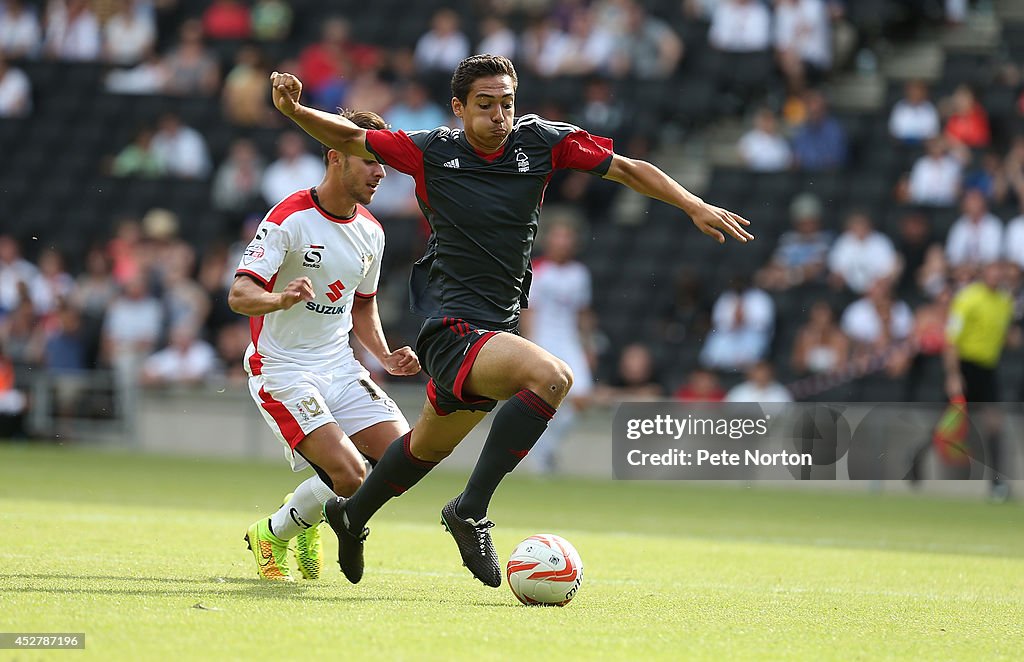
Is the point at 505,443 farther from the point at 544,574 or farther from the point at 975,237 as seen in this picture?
the point at 975,237

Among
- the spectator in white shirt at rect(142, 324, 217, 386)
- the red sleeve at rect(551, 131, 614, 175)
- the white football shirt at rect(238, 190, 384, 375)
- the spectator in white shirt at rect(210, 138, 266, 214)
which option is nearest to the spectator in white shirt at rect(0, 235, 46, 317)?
the spectator in white shirt at rect(142, 324, 217, 386)

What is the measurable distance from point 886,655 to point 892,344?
412 inches

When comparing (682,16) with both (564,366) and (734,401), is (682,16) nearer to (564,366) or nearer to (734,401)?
(734,401)

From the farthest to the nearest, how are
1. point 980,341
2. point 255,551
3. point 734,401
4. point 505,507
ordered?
point 734,401
point 980,341
point 505,507
point 255,551

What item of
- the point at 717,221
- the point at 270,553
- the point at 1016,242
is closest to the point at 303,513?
the point at 270,553

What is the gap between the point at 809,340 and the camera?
15.7 metres

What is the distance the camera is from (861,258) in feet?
51.9

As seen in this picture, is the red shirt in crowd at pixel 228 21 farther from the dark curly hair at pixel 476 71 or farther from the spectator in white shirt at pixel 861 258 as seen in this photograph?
the dark curly hair at pixel 476 71

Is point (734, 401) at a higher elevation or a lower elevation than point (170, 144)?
lower

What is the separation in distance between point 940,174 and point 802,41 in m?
2.71

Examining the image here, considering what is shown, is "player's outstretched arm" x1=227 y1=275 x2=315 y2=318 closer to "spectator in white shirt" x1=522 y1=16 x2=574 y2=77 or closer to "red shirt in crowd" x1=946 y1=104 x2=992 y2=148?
"red shirt in crowd" x1=946 y1=104 x2=992 y2=148

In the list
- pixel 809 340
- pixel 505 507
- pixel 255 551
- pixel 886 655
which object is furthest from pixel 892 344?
pixel 886 655

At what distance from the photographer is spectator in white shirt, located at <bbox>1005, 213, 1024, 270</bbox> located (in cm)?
1504

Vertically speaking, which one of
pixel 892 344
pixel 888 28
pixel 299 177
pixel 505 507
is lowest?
pixel 505 507
